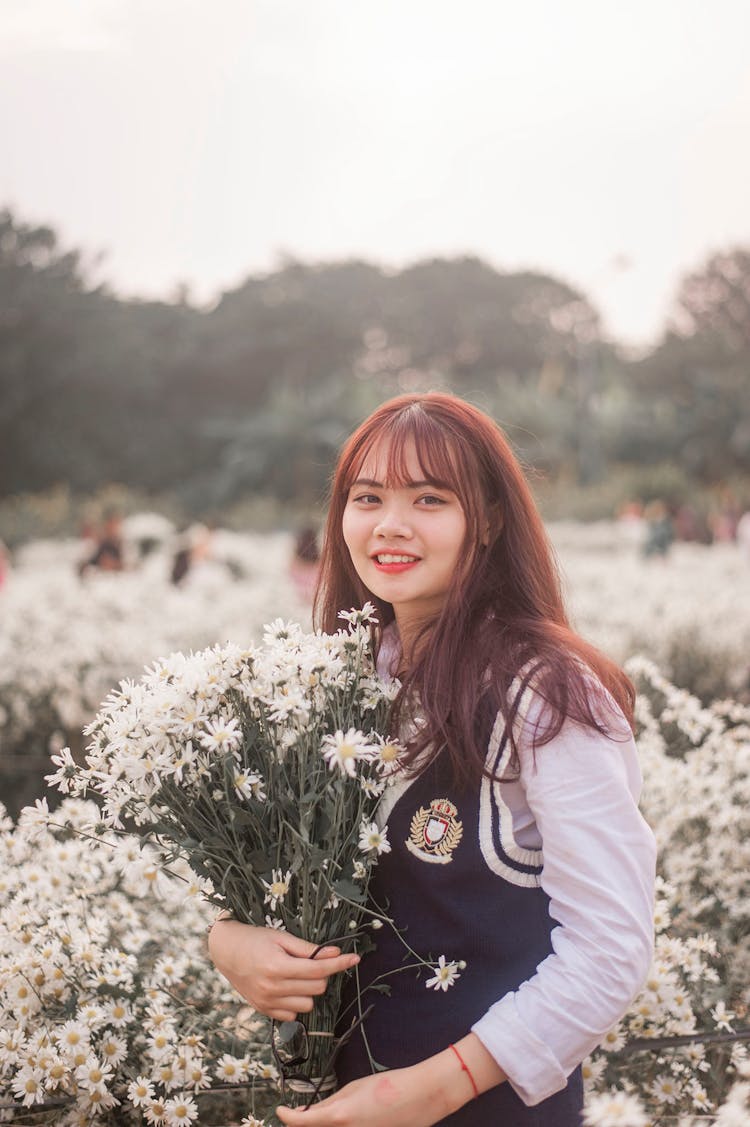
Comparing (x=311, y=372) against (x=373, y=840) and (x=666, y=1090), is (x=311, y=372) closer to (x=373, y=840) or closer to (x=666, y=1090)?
(x=666, y=1090)

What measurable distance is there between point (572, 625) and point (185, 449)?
45171 mm

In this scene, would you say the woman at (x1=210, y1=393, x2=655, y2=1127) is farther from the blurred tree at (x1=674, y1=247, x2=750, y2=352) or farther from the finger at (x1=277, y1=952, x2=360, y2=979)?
the blurred tree at (x1=674, y1=247, x2=750, y2=352)

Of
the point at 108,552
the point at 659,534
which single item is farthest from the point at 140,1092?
the point at 659,534

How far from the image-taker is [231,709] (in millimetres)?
1782

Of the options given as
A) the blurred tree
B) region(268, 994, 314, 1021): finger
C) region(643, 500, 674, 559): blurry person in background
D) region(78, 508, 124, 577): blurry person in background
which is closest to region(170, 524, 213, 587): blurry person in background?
region(78, 508, 124, 577): blurry person in background

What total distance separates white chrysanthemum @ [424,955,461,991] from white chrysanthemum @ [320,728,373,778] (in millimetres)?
344

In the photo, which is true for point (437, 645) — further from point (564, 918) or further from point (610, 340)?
point (610, 340)

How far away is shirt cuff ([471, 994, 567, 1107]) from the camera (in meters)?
1.62

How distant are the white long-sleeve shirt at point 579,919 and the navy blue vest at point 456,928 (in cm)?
8

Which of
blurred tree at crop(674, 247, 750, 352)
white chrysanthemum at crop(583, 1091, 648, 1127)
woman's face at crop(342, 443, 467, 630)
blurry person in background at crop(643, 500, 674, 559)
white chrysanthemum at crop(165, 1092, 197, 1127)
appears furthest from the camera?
blurred tree at crop(674, 247, 750, 352)

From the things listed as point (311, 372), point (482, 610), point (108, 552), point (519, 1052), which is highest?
point (311, 372)

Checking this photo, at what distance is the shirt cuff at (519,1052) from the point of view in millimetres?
1621

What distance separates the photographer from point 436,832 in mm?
1791

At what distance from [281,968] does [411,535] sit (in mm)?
753
